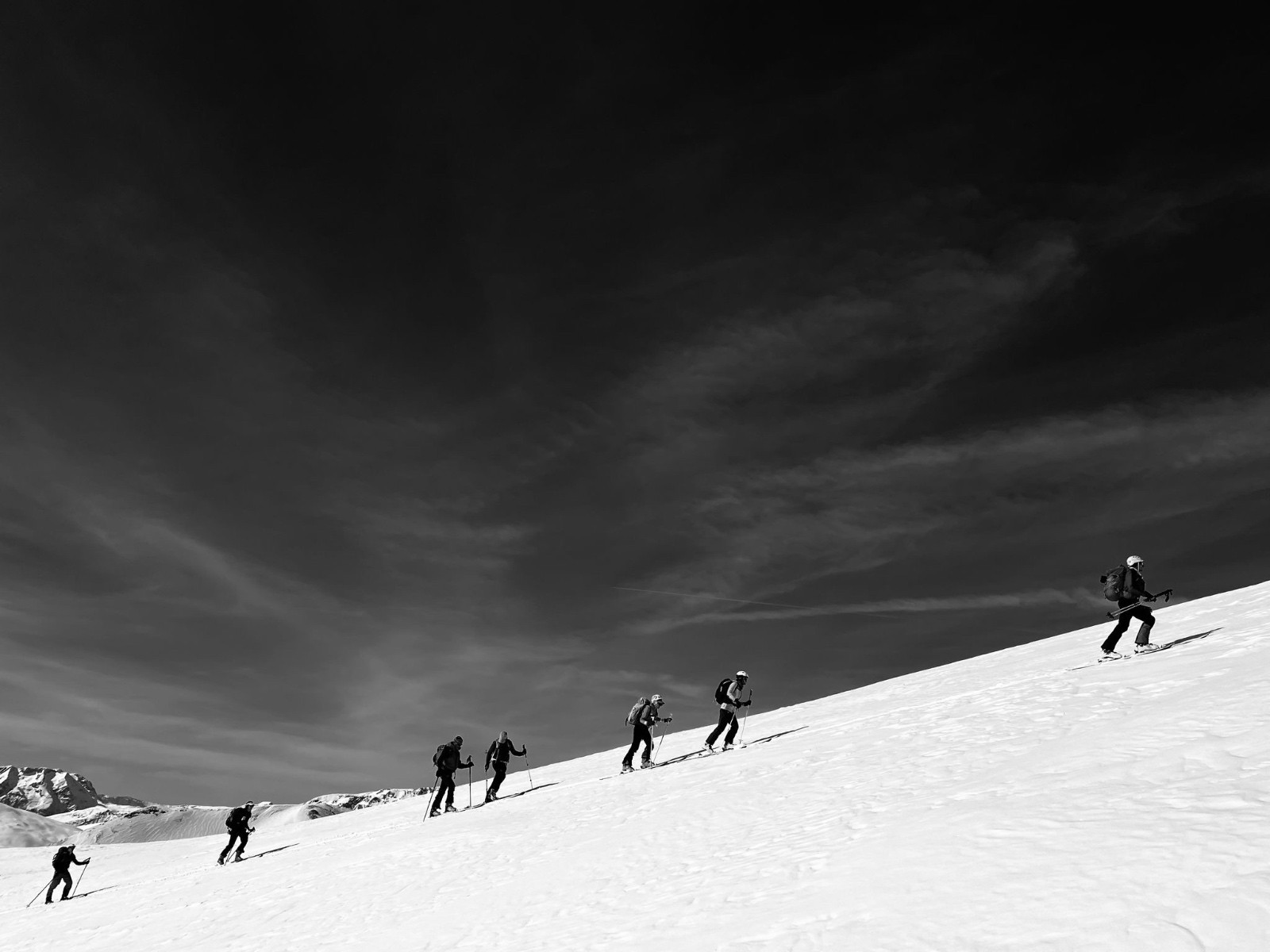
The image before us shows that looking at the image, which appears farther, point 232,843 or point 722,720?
point 232,843

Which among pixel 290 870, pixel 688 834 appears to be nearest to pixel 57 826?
pixel 290 870

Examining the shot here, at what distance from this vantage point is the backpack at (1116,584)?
15539 millimetres

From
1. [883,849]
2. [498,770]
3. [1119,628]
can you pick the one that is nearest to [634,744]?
[498,770]

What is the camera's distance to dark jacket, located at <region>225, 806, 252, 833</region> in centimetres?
2286

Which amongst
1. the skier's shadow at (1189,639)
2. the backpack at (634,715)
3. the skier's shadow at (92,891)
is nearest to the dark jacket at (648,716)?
the backpack at (634,715)

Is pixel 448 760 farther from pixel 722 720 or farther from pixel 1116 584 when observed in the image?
pixel 1116 584

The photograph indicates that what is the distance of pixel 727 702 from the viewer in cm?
2000

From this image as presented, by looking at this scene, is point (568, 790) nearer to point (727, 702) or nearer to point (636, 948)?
point (727, 702)

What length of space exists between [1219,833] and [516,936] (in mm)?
6656

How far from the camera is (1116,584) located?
15578 millimetres

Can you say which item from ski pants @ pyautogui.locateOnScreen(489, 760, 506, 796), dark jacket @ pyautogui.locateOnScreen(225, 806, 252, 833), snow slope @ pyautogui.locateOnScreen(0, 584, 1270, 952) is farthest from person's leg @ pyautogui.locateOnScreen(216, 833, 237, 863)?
ski pants @ pyautogui.locateOnScreen(489, 760, 506, 796)

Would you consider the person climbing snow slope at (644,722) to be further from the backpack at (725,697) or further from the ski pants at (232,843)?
the ski pants at (232,843)

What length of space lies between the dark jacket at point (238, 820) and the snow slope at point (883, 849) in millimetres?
2461

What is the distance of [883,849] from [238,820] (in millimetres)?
21360
